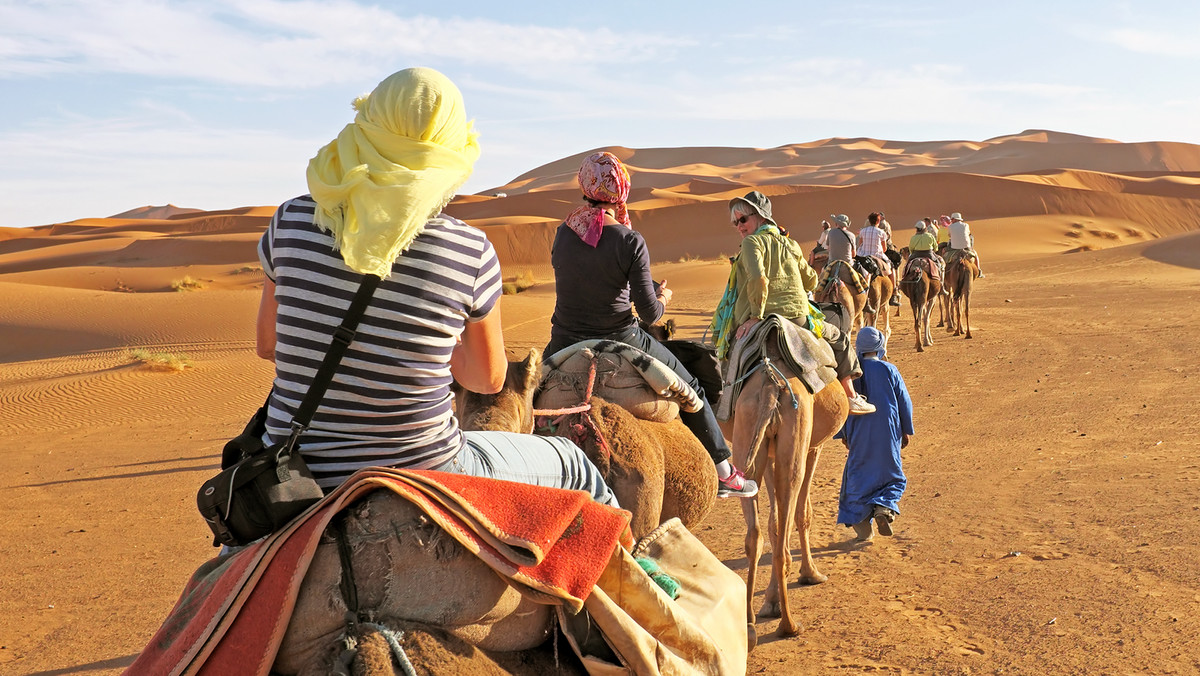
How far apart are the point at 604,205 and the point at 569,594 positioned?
2.95 meters

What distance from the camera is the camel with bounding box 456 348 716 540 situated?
4.07 meters

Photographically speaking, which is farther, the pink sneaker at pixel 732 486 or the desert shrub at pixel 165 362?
the desert shrub at pixel 165 362

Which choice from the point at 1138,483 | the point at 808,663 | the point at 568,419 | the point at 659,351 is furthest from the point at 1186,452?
the point at 568,419

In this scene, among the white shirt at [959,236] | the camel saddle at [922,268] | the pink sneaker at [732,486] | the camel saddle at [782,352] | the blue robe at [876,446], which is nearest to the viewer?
the pink sneaker at [732,486]

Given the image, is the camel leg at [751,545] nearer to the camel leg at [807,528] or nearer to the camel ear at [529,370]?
the camel leg at [807,528]

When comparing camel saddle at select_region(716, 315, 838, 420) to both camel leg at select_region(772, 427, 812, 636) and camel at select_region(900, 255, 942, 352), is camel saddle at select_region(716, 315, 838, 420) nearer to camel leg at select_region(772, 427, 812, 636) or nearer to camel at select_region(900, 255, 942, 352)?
camel leg at select_region(772, 427, 812, 636)

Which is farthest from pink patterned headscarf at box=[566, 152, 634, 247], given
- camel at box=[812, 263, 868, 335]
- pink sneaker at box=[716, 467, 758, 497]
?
camel at box=[812, 263, 868, 335]

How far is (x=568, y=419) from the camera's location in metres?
4.29

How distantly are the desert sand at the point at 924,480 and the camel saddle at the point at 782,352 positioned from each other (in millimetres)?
1531

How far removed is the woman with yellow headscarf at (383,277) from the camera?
241 centimetres

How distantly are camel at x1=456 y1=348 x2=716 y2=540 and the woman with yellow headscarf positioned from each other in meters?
1.40

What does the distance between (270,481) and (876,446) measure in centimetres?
648

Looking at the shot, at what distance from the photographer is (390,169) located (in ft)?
8.04

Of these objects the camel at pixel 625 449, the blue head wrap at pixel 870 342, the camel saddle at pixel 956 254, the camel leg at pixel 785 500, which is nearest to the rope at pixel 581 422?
the camel at pixel 625 449
